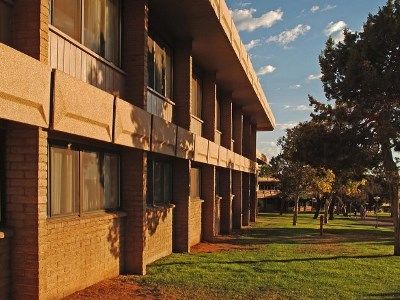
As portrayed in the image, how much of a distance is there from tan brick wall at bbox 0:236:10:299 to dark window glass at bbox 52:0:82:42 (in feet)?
13.2

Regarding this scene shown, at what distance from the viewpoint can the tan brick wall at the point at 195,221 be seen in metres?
17.8

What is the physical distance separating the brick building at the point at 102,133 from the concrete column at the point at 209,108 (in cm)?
4

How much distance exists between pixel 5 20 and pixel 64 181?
324cm

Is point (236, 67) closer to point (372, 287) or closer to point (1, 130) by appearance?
point (372, 287)

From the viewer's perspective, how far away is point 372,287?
37.0ft

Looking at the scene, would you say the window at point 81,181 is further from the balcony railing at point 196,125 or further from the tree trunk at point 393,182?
the tree trunk at point 393,182

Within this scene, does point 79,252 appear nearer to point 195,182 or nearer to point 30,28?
point 30,28

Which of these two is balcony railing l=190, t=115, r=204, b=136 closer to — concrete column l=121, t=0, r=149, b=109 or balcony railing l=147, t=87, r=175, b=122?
balcony railing l=147, t=87, r=175, b=122

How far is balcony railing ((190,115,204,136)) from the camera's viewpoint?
1793 centimetres

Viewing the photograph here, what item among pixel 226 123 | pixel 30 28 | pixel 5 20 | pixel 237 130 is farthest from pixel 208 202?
pixel 5 20

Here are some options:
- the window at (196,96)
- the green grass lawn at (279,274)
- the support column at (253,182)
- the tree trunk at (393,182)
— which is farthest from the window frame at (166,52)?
the support column at (253,182)

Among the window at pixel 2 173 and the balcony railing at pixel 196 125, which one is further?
the balcony railing at pixel 196 125

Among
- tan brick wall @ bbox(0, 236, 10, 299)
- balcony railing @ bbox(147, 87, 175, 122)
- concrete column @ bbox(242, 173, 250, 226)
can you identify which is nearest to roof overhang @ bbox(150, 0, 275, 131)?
balcony railing @ bbox(147, 87, 175, 122)

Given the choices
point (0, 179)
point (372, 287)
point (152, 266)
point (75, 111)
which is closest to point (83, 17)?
point (75, 111)
